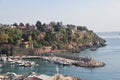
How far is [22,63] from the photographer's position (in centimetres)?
3731

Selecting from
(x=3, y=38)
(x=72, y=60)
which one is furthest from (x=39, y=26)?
(x=72, y=60)

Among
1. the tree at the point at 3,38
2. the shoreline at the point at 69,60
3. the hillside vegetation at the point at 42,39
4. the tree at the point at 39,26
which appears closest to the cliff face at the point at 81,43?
the hillside vegetation at the point at 42,39

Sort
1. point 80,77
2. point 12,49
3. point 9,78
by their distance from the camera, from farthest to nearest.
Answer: point 12,49
point 80,77
point 9,78

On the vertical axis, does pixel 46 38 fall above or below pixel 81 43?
above

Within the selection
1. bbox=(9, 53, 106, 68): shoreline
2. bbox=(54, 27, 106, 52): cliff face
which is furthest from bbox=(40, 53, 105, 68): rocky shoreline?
bbox=(54, 27, 106, 52): cliff face

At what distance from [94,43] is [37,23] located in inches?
349

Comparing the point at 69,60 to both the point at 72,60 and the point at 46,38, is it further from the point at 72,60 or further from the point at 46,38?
the point at 46,38

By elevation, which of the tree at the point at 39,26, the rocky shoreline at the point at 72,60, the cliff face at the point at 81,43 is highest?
the tree at the point at 39,26

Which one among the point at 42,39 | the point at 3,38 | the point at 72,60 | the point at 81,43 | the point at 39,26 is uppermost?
the point at 39,26

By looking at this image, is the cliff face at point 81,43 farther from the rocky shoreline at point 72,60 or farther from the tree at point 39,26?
the rocky shoreline at point 72,60

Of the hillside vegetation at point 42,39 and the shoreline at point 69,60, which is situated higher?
the hillside vegetation at point 42,39

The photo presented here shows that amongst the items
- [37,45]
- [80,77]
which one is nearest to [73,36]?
[37,45]

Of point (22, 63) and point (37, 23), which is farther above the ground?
point (37, 23)

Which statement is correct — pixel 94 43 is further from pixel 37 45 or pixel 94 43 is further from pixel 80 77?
pixel 80 77
